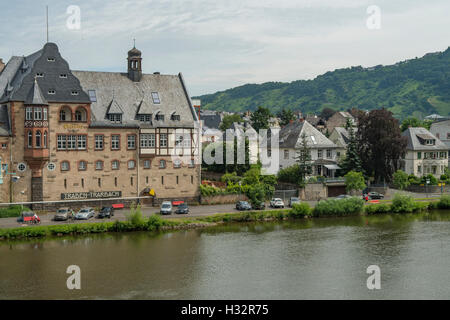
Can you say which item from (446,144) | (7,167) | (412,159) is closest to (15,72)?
(7,167)

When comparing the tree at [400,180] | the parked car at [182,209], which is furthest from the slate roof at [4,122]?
the tree at [400,180]

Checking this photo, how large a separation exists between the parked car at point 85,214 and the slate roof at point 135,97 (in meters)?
9.78

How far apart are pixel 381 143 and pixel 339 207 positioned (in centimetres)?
1789

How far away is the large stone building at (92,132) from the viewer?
54.6 m

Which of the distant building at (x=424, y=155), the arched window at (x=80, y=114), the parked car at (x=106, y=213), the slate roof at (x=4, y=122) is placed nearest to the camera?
the parked car at (x=106, y=213)

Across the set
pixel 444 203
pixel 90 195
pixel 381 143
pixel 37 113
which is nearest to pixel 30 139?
pixel 37 113

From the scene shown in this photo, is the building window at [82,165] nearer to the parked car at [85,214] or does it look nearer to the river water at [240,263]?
the parked car at [85,214]

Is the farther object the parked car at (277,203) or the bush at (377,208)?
the bush at (377,208)

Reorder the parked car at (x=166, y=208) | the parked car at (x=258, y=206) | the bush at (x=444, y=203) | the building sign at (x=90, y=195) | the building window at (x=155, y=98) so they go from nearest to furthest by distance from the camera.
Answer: the parked car at (x=166, y=208)
the building sign at (x=90, y=195)
the parked car at (x=258, y=206)
the building window at (x=155, y=98)
the bush at (x=444, y=203)

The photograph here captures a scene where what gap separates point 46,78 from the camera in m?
56.1

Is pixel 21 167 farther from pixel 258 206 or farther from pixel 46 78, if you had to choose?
pixel 258 206

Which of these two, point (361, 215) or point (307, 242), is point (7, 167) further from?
point (361, 215)

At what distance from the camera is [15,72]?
58594mm
